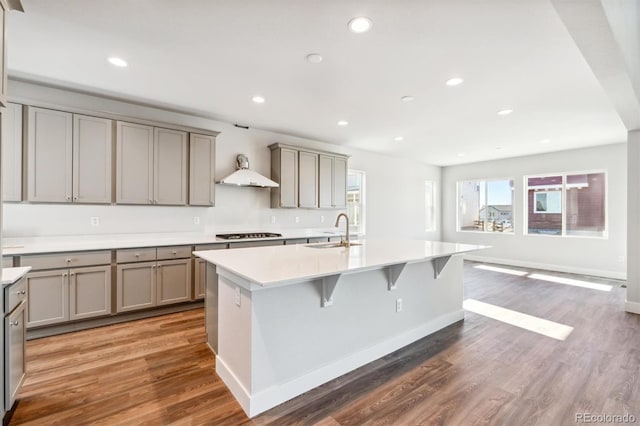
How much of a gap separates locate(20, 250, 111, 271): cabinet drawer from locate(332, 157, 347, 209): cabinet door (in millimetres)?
3628

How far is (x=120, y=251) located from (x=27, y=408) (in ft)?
5.33

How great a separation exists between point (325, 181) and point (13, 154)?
4061 millimetres

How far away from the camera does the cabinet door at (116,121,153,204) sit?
3.49 m

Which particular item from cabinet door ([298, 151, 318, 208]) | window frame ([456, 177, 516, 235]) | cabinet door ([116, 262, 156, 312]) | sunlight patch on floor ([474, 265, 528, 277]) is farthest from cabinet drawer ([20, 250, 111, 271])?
window frame ([456, 177, 516, 235])

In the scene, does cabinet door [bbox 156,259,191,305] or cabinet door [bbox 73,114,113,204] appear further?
cabinet door [bbox 156,259,191,305]

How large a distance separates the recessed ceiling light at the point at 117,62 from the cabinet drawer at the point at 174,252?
1972 millimetres

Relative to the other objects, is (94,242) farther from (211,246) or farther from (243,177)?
(243,177)

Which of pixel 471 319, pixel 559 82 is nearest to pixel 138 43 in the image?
pixel 559 82

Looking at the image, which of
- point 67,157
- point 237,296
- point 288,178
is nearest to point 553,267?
point 288,178

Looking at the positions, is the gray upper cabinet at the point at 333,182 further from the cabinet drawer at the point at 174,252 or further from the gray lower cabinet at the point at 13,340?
the gray lower cabinet at the point at 13,340

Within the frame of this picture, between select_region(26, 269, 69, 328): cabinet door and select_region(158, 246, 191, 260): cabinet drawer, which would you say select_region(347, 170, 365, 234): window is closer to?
select_region(158, 246, 191, 260): cabinet drawer

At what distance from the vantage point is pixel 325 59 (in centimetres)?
261

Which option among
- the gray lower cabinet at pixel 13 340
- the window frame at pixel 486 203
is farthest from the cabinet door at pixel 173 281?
the window frame at pixel 486 203

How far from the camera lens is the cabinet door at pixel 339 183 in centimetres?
554
